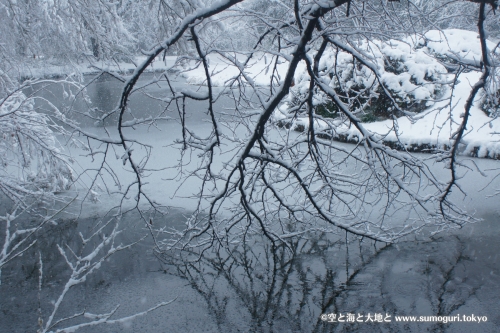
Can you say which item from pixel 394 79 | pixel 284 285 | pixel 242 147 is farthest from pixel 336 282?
pixel 394 79

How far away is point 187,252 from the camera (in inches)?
239

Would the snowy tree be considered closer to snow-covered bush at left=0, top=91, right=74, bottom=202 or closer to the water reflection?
snow-covered bush at left=0, top=91, right=74, bottom=202

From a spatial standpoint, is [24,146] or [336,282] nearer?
[336,282]

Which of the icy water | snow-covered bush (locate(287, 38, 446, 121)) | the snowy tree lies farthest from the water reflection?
snow-covered bush (locate(287, 38, 446, 121))

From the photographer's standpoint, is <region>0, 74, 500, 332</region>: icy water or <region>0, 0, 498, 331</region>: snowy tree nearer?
<region>0, 0, 498, 331</region>: snowy tree

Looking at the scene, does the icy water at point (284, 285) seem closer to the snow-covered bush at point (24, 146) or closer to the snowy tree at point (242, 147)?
the snowy tree at point (242, 147)

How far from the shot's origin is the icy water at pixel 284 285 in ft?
14.6

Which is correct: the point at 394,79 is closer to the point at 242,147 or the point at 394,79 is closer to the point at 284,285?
the point at 242,147

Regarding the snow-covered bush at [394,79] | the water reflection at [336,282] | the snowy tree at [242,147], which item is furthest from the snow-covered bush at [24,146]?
the snow-covered bush at [394,79]

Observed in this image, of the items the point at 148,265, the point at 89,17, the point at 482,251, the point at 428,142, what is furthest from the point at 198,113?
the point at 482,251

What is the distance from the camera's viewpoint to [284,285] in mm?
5164

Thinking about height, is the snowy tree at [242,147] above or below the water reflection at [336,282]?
above

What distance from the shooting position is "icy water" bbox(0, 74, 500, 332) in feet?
14.6

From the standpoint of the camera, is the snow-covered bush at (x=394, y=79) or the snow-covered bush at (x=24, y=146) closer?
the snow-covered bush at (x=24, y=146)
